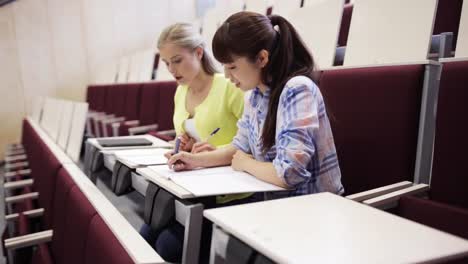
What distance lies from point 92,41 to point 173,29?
1.60 metres

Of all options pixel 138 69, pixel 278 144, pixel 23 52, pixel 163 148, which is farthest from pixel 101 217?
pixel 23 52

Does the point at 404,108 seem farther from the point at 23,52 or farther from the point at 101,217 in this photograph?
the point at 23,52

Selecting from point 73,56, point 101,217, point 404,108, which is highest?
point 73,56

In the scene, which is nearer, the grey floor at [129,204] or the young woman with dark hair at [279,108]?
the young woman with dark hair at [279,108]

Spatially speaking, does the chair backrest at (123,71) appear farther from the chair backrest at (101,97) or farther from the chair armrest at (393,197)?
the chair armrest at (393,197)

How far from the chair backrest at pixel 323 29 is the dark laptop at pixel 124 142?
1.01 ft

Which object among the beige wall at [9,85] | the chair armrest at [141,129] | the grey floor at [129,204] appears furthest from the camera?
the beige wall at [9,85]

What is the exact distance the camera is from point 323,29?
663mm

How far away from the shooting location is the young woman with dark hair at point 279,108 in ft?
1.12

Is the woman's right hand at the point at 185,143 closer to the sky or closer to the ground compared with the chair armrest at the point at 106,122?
closer to the sky

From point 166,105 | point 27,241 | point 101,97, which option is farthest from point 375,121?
point 101,97

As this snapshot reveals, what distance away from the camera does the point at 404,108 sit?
1.38 ft

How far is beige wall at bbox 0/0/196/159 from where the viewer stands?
5.96ft

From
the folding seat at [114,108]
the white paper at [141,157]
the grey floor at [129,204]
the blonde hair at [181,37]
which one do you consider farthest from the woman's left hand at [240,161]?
the folding seat at [114,108]
